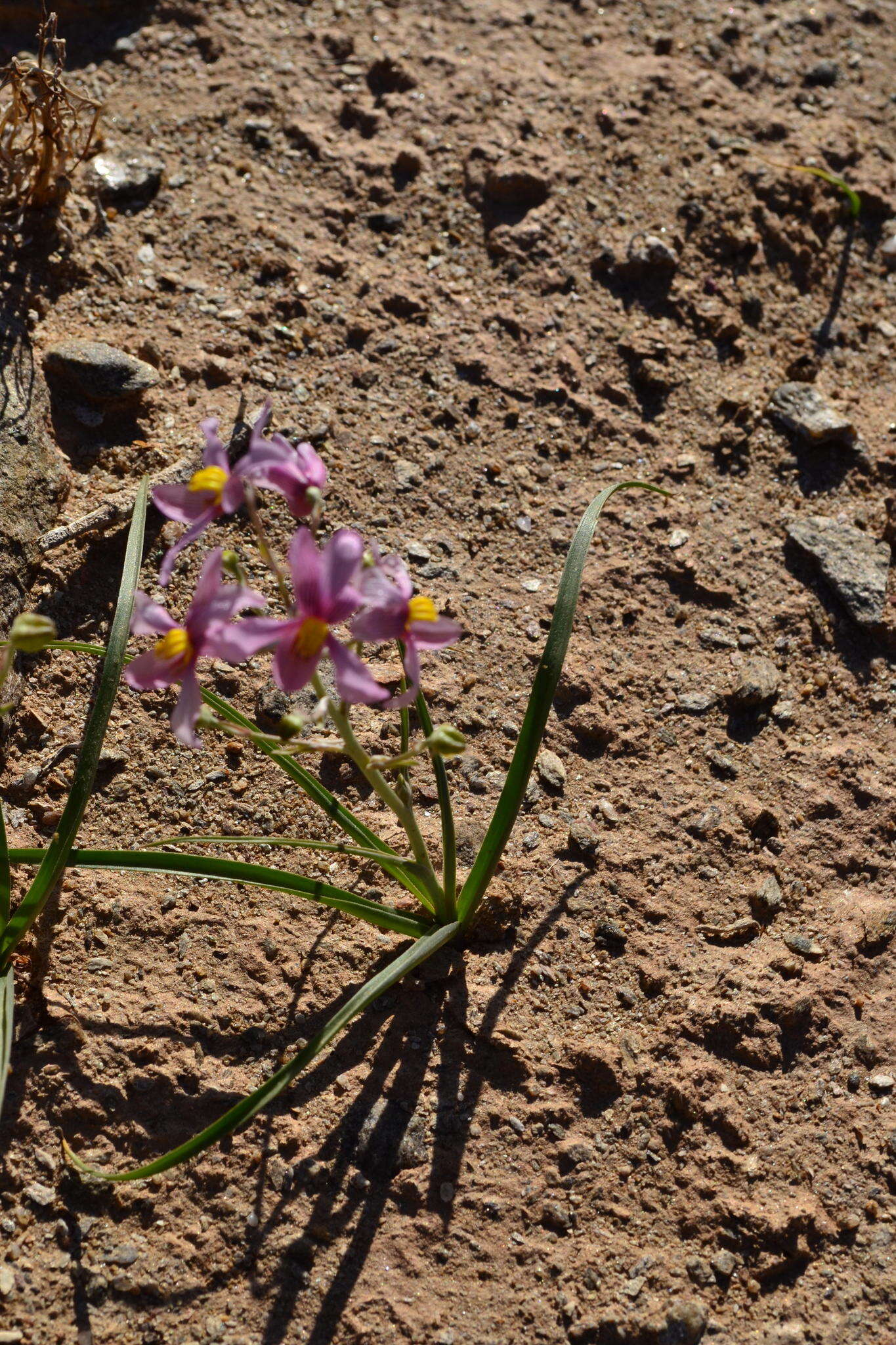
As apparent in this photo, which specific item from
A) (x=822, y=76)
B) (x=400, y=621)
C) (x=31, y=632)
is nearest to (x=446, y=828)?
(x=400, y=621)

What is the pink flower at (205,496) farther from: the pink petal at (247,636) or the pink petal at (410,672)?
the pink petal at (410,672)

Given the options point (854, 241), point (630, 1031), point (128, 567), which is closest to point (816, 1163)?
point (630, 1031)

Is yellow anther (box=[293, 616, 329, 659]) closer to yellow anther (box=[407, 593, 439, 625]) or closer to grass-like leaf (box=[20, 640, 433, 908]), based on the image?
yellow anther (box=[407, 593, 439, 625])

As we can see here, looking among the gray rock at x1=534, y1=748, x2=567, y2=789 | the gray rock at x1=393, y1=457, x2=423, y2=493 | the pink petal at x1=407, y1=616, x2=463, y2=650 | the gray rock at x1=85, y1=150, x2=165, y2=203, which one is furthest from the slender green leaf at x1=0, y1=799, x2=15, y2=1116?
the gray rock at x1=85, y1=150, x2=165, y2=203

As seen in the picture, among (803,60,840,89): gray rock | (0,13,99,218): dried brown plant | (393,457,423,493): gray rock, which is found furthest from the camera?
(803,60,840,89): gray rock

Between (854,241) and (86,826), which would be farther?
(854,241)

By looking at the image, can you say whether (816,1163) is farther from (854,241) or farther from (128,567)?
(854,241)
